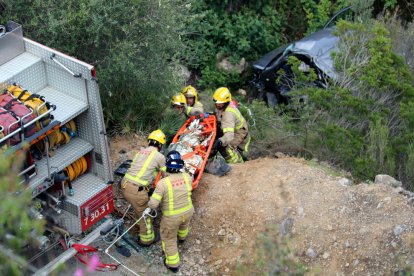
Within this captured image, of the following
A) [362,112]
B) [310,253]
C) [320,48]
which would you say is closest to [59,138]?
[310,253]

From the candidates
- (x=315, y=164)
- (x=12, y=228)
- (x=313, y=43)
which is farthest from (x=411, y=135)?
(x=12, y=228)

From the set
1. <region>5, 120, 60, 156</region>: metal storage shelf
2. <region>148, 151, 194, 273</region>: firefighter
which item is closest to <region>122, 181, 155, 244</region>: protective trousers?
<region>148, 151, 194, 273</region>: firefighter

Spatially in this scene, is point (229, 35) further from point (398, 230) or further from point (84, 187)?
point (398, 230)

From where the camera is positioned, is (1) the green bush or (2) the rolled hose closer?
(2) the rolled hose

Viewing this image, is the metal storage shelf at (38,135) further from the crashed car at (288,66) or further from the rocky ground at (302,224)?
the crashed car at (288,66)

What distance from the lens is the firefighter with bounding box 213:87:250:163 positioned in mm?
9125

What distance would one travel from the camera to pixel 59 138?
712cm

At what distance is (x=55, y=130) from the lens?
273 inches

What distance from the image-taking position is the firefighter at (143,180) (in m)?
7.57

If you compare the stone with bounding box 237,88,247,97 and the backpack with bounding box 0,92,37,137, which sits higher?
the backpack with bounding box 0,92,37,137

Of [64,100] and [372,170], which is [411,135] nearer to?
[372,170]

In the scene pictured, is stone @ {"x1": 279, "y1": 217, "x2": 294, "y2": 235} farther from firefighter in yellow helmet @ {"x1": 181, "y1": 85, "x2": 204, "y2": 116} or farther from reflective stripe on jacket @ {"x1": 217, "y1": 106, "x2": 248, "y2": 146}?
firefighter in yellow helmet @ {"x1": 181, "y1": 85, "x2": 204, "y2": 116}

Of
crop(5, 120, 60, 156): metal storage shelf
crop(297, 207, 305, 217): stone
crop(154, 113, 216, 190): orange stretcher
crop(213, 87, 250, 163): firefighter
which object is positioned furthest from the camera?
crop(213, 87, 250, 163): firefighter

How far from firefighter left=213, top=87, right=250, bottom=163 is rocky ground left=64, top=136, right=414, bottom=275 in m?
0.73
